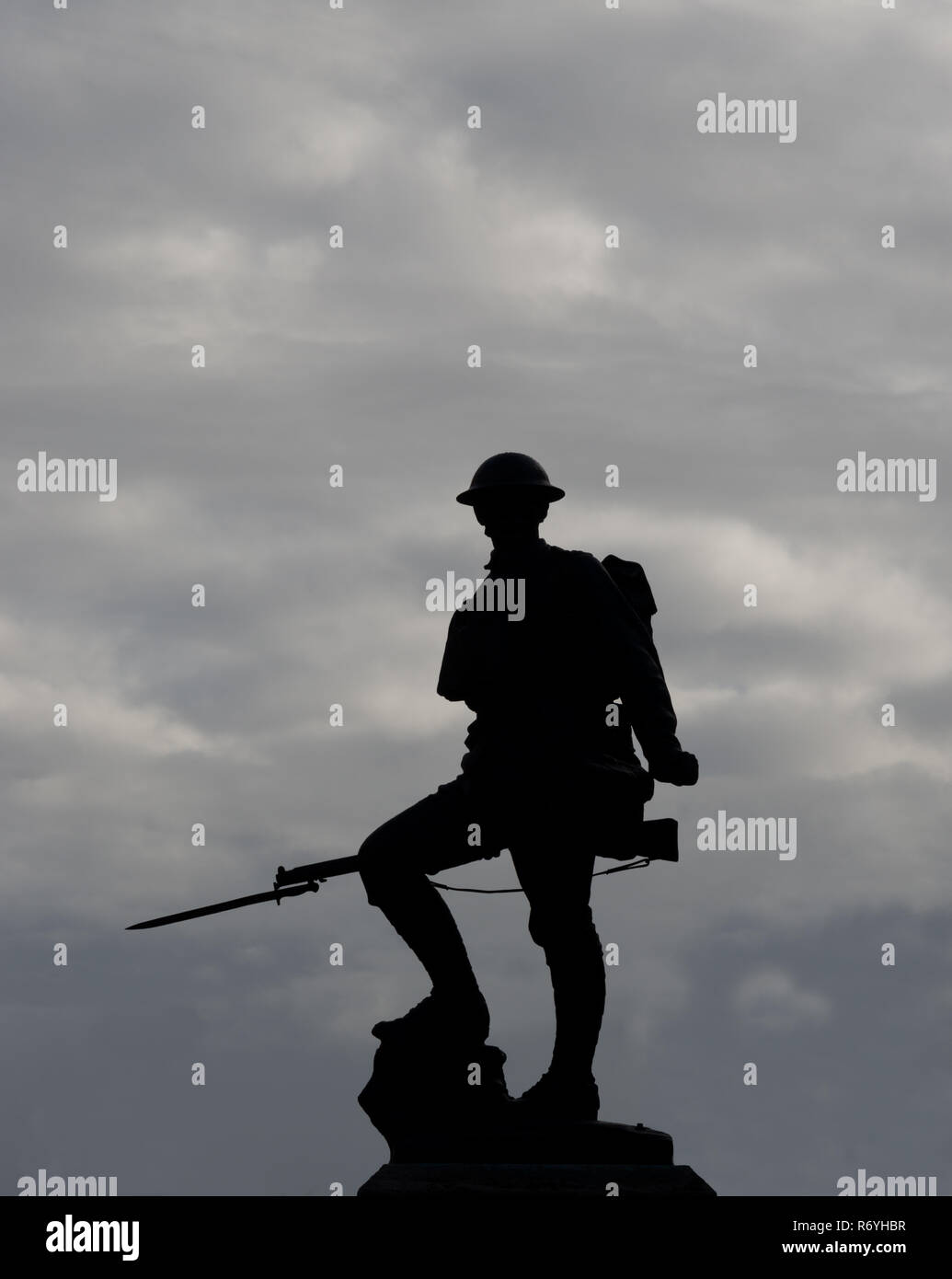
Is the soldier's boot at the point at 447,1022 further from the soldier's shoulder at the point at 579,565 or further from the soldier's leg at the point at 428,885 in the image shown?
the soldier's shoulder at the point at 579,565

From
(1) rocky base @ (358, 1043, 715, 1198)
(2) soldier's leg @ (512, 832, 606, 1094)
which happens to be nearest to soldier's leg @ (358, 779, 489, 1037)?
(1) rocky base @ (358, 1043, 715, 1198)

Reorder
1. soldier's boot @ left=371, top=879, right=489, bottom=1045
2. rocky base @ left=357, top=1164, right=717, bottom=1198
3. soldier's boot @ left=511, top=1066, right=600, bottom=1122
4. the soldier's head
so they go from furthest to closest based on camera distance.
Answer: the soldier's head < soldier's boot @ left=371, top=879, right=489, bottom=1045 < soldier's boot @ left=511, top=1066, right=600, bottom=1122 < rocky base @ left=357, top=1164, right=717, bottom=1198

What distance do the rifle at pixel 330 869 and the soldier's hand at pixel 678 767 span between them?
1.15ft

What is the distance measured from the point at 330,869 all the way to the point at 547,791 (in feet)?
5.47

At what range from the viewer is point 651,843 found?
55.0 ft

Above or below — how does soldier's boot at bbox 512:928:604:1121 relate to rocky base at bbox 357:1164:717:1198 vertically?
above

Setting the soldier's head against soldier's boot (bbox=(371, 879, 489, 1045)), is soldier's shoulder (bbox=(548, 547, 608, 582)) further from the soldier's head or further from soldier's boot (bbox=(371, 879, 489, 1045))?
soldier's boot (bbox=(371, 879, 489, 1045))

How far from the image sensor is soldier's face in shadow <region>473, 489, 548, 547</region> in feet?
56.6

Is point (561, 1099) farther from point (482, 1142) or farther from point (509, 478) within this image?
point (509, 478)

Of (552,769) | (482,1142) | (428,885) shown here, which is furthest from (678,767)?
(482,1142)

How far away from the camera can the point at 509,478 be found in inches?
677
